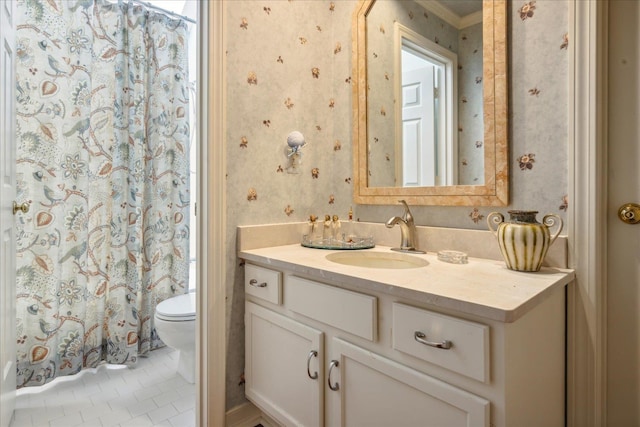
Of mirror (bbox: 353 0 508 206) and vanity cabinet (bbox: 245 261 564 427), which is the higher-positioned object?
mirror (bbox: 353 0 508 206)

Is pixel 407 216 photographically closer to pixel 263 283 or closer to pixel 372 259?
pixel 372 259

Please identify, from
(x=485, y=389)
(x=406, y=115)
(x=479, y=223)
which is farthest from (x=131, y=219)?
(x=485, y=389)

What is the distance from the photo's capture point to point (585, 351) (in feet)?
3.43

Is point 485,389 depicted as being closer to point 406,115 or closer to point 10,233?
point 406,115

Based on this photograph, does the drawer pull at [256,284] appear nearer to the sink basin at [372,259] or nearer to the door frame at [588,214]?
the sink basin at [372,259]

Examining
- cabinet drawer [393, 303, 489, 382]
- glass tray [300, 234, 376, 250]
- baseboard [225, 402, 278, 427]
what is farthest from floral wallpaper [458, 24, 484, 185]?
baseboard [225, 402, 278, 427]

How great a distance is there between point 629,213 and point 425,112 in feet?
2.48

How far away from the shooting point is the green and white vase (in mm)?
1022

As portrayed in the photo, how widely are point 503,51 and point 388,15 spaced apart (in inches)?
24.0

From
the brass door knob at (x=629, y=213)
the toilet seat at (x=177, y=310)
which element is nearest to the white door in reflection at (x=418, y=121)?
the brass door knob at (x=629, y=213)

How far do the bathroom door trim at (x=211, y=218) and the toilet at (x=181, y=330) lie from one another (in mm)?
471

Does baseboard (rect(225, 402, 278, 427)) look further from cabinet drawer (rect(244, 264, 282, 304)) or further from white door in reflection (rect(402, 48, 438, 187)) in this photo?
white door in reflection (rect(402, 48, 438, 187))

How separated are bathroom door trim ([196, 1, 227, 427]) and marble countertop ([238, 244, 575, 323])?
0.25m

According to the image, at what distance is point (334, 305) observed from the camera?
3.65 ft
